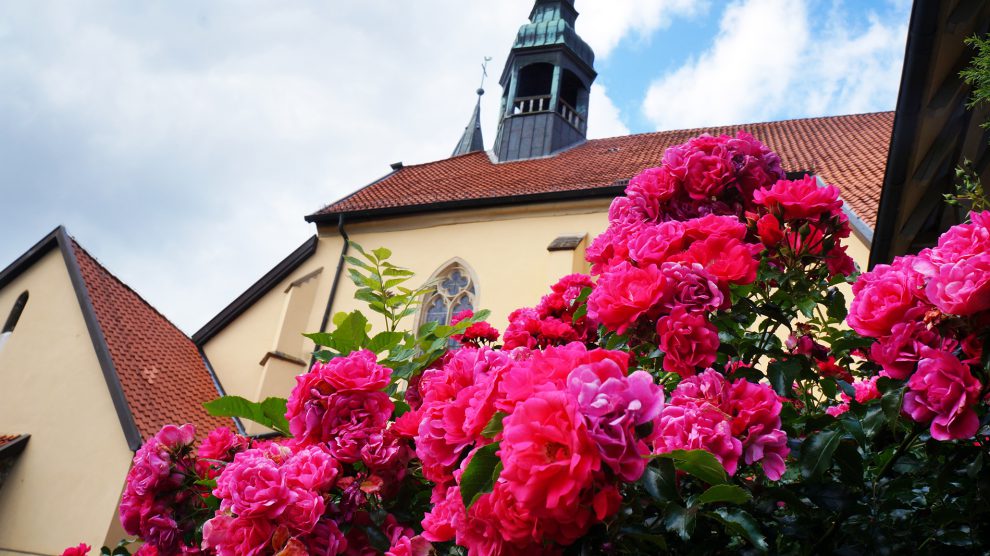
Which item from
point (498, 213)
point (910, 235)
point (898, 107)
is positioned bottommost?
Answer: point (910, 235)

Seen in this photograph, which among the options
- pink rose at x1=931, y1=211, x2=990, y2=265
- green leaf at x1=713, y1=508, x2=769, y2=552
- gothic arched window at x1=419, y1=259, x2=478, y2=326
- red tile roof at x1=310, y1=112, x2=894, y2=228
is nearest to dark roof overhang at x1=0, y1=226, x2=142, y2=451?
red tile roof at x1=310, y1=112, x2=894, y2=228

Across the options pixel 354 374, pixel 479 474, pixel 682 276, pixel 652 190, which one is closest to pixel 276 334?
pixel 354 374

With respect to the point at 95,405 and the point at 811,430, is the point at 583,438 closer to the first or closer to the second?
the point at 811,430

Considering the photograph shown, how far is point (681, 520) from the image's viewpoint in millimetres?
1051

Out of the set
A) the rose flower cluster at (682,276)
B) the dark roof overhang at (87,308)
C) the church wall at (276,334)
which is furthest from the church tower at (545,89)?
the rose flower cluster at (682,276)

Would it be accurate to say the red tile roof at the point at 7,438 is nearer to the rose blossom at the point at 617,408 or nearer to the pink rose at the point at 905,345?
the rose blossom at the point at 617,408

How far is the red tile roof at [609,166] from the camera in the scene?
11805 millimetres

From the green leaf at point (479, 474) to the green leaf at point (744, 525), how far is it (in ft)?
1.26

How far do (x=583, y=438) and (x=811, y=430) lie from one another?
2.32 ft

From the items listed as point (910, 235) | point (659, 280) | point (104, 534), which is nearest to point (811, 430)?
point (659, 280)

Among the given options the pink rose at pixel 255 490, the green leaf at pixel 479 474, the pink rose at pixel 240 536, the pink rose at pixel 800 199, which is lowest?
the pink rose at pixel 240 536

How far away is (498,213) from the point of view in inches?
520

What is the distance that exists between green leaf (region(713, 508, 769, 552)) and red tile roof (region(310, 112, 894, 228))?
9880 millimetres

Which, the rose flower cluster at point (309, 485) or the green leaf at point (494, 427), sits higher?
the green leaf at point (494, 427)
